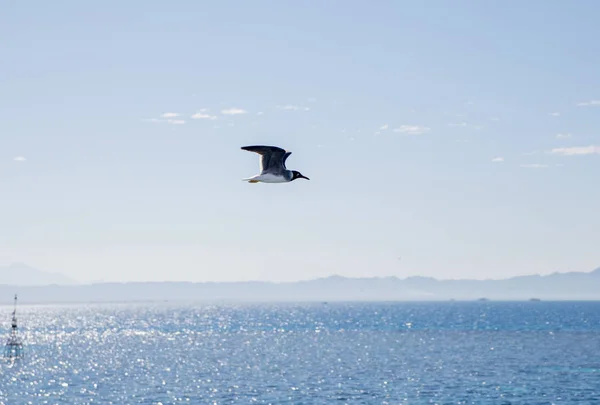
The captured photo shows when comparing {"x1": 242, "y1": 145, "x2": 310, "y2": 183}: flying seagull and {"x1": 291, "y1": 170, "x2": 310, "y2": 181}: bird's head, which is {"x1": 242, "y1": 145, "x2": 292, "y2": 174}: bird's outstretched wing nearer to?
{"x1": 242, "y1": 145, "x2": 310, "y2": 183}: flying seagull

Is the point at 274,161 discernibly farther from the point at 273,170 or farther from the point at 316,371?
the point at 316,371

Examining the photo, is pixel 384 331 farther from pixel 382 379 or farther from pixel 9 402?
pixel 9 402

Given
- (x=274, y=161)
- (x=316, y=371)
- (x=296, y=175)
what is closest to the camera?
(x=274, y=161)

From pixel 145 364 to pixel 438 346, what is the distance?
178 ft

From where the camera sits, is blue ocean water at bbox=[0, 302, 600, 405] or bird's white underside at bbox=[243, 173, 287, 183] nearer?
bird's white underside at bbox=[243, 173, 287, 183]

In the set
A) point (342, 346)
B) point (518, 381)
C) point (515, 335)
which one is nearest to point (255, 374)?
point (518, 381)

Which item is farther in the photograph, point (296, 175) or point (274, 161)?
point (296, 175)

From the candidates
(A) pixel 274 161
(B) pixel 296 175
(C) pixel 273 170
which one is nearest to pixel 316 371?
(B) pixel 296 175

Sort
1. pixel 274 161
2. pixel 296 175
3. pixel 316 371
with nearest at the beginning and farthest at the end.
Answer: pixel 274 161
pixel 296 175
pixel 316 371

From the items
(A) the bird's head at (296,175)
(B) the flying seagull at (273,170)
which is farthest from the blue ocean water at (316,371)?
(B) the flying seagull at (273,170)

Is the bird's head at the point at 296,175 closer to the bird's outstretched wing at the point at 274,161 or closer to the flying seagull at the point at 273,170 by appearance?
the flying seagull at the point at 273,170

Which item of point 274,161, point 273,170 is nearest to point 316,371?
point 273,170

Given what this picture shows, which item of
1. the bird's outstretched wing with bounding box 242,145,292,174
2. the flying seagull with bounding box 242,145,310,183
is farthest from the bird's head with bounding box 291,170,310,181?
the bird's outstretched wing with bounding box 242,145,292,174

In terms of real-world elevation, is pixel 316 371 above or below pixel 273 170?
below
